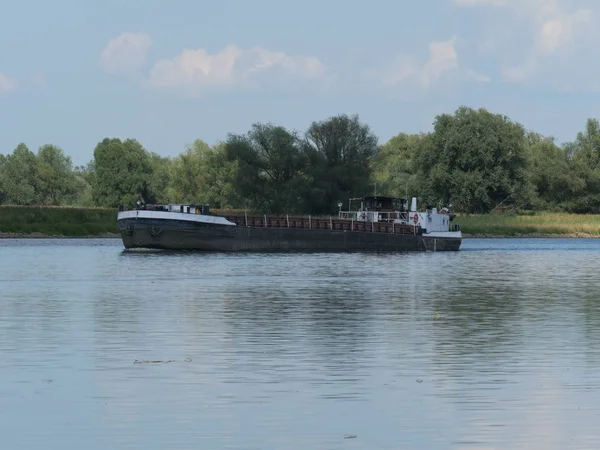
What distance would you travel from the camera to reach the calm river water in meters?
18.8

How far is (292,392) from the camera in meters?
22.8

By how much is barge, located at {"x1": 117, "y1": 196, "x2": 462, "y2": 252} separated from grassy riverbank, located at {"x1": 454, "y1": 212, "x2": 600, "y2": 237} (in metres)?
43.0

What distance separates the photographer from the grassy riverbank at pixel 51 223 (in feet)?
493

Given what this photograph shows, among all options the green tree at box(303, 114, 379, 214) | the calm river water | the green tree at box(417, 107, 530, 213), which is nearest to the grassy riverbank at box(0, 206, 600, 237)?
the green tree at box(417, 107, 530, 213)

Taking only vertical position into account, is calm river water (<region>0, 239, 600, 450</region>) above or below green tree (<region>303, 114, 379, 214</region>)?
below

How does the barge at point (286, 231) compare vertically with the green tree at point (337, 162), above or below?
below

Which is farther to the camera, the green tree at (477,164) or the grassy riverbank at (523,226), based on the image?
the green tree at (477,164)

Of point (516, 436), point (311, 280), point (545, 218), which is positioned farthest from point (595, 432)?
point (545, 218)

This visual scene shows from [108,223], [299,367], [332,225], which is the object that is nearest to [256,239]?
[332,225]

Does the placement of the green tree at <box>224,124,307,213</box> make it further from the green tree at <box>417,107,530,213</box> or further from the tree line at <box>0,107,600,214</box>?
the green tree at <box>417,107,530,213</box>

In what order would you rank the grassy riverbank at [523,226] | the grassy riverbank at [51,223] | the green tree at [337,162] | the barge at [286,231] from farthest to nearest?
the grassy riverbank at [523,226] < the green tree at [337,162] < the grassy riverbank at [51,223] < the barge at [286,231]

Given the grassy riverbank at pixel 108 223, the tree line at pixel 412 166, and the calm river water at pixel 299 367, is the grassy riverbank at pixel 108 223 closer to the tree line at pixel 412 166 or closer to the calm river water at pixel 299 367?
the tree line at pixel 412 166

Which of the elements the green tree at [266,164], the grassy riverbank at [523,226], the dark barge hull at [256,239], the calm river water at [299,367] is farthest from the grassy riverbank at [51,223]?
the calm river water at [299,367]

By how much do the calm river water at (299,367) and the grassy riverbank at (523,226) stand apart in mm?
116948
